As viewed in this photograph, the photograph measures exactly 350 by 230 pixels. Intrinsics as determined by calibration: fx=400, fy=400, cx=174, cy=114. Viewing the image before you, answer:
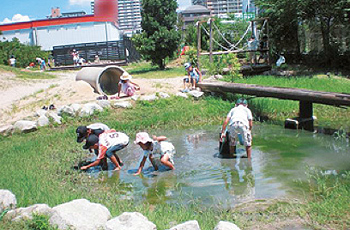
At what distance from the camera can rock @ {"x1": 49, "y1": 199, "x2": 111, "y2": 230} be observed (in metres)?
4.27

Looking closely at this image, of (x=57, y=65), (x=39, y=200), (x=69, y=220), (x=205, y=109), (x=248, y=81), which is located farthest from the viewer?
(x=57, y=65)

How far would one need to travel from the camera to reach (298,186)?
6246 mm

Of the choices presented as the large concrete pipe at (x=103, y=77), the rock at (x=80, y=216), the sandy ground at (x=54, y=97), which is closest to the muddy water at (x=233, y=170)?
the rock at (x=80, y=216)

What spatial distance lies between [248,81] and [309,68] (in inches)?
268

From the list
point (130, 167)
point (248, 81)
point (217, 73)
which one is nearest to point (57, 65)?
point (217, 73)

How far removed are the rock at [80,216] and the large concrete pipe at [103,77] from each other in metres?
11.6

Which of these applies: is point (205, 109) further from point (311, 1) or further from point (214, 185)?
point (311, 1)

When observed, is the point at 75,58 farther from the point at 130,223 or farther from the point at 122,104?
the point at 130,223

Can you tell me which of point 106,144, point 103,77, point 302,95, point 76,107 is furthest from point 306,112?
point 103,77

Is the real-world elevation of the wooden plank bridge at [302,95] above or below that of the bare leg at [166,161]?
above

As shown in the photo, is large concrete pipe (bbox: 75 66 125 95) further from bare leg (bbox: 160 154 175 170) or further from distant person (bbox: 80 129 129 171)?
bare leg (bbox: 160 154 175 170)

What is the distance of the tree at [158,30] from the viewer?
81.4ft

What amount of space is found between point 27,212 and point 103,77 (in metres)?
14.1

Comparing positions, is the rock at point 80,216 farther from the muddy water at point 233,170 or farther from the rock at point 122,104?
the rock at point 122,104
